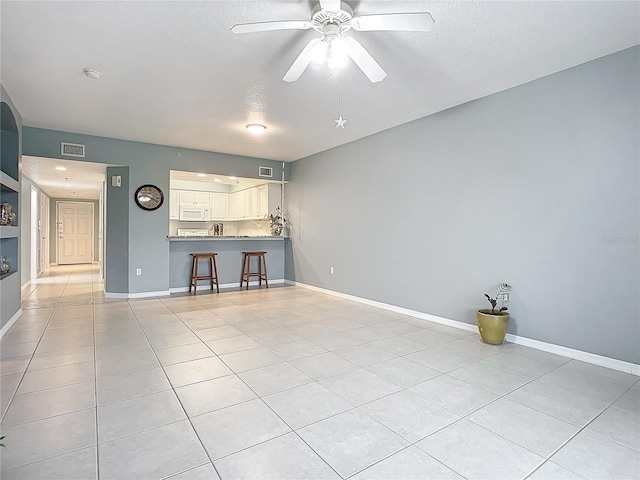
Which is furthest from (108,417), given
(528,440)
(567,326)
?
(567,326)

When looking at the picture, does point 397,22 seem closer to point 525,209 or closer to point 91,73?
point 525,209

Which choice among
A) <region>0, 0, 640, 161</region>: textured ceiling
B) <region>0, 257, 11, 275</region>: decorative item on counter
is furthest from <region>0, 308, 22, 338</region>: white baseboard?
<region>0, 0, 640, 161</region>: textured ceiling

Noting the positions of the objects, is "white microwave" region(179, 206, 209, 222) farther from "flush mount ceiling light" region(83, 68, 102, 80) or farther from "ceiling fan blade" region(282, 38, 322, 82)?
"ceiling fan blade" region(282, 38, 322, 82)

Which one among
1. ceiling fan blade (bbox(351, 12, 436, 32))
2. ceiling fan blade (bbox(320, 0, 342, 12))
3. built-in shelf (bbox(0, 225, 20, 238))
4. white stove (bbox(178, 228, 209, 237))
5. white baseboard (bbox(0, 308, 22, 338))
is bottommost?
white baseboard (bbox(0, 308, 22, 338))

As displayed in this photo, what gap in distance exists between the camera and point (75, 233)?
12.0 metres

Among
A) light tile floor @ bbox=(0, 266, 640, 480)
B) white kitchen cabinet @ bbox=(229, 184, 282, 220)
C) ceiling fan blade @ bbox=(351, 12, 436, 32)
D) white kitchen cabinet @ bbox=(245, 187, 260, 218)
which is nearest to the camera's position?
light tile floor @ bbox=(0, 266, 640, 480)

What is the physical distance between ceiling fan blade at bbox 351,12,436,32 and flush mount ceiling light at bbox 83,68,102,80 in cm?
249

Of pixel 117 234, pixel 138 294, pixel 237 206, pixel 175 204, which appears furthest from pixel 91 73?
pixel 237 206

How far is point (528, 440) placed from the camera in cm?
191

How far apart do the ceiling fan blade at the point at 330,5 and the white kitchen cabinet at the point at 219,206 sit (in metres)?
7.20

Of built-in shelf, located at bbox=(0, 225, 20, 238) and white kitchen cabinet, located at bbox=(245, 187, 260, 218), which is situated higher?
white kitchen cabinet, located at bbox=(245, 187, 260, 218)

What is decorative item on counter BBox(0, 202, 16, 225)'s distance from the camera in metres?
3.72

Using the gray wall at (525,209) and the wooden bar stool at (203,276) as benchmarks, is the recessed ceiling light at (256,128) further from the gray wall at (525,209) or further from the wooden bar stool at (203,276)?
the wooden bar stool at (203,276)

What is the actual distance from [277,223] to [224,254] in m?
1.26
